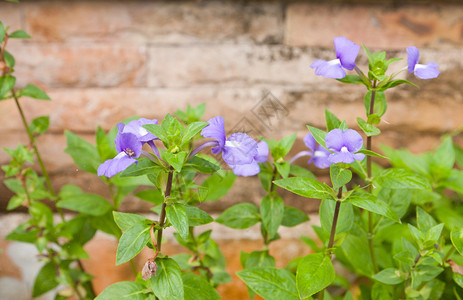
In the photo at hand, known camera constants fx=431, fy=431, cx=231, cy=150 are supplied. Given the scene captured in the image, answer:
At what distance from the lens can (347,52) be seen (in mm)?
726

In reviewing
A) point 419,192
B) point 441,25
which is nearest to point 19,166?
point 419,192

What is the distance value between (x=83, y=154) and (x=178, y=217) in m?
0.45

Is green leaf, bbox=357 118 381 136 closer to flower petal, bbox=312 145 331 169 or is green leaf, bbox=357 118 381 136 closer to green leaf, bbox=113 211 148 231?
flower petal, bbox=312 145 331 169

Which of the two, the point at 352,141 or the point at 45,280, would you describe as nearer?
the point at 352,141

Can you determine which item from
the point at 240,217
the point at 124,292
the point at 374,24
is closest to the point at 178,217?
the point at 124,292

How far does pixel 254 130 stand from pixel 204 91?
0.71ft

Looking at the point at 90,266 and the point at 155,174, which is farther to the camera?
the point at 90,266

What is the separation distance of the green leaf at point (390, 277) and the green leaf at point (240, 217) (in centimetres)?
27

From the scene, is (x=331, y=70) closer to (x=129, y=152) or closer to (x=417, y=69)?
(x=417, y=69)

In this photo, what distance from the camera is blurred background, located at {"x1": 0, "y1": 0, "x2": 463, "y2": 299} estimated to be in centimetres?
123

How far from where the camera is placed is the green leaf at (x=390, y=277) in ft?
2.75

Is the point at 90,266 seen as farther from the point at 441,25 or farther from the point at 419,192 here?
the point at 441,25

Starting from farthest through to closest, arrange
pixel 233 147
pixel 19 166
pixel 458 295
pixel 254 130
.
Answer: pixel 254 130
pixel 19 166
pixel 458 295
pixel 233 147

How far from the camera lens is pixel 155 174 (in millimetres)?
711
